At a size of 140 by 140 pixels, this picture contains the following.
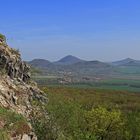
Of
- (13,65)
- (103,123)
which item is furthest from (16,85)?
(103,123)

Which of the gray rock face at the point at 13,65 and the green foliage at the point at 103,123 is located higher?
the gray rock face at the point at 13,65

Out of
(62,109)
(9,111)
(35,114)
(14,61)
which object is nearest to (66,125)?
(62,109)

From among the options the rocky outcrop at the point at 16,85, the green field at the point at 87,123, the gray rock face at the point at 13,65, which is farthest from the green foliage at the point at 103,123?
the gray rock face at the point at 13,65

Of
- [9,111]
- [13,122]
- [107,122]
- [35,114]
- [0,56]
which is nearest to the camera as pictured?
[13,122]

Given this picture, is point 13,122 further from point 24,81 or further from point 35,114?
point 24,81

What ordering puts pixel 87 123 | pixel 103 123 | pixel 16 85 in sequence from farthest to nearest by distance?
pixel 103 123 < pixel 87 123 < pixel 16 85

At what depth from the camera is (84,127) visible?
78.5m

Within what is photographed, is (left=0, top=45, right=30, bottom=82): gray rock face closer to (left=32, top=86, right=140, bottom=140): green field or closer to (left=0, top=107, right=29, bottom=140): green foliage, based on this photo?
(left=32, top=86, right=140, bottom=140): green field

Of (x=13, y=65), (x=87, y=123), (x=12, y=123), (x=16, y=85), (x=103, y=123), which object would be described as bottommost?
(x=103, y=123)

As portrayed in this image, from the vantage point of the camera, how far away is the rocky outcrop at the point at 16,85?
A: 56250 millimetres

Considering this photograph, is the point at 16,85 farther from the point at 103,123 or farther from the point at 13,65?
the point at 103,123

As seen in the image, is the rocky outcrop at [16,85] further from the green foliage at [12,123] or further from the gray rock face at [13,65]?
the green foliage at [12,123]

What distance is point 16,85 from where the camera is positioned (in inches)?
2611

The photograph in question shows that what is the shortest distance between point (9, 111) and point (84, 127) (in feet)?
104
